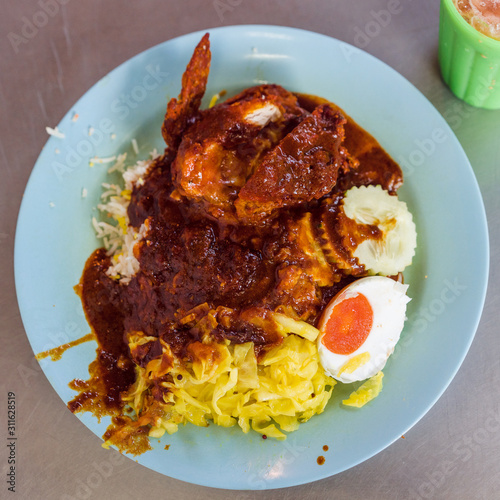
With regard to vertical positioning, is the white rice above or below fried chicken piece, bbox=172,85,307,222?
below

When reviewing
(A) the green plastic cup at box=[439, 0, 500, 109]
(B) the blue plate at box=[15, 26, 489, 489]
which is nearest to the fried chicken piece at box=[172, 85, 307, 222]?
(B) the blue plate at box=[15, 26, 489, 489]

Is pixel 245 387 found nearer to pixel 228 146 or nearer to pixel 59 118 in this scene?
pixel 228 146

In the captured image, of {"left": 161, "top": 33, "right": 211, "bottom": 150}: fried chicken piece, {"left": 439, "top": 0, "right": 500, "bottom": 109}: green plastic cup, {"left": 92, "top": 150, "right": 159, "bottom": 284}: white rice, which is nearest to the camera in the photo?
{"left": 439, "top": 0, "right": 500, "bottom": 109}: green plastic cup

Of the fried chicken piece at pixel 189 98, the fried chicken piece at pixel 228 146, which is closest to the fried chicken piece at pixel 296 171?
the fried chicken piece at pixel 228 146

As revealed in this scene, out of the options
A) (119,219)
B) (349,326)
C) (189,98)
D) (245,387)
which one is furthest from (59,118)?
(349,326)

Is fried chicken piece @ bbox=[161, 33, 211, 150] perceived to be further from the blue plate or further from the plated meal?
the blue plate

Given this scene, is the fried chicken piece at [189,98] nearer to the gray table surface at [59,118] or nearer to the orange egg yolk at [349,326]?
the gray table surface at [59,118]
